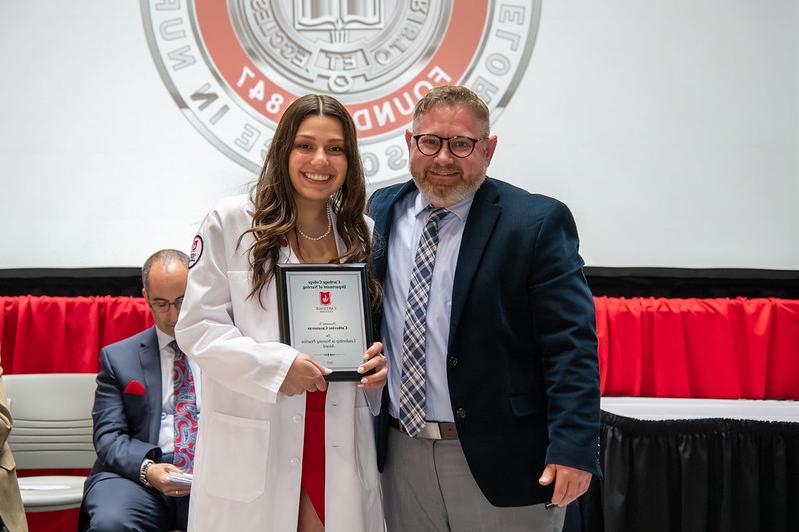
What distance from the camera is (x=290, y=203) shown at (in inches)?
73.3

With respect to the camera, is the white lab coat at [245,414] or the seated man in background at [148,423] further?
the seated man in background at [148,423]

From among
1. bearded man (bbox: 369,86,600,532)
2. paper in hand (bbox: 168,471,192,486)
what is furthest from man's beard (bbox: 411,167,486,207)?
paper in hand (bbox: 168,471,192,486)

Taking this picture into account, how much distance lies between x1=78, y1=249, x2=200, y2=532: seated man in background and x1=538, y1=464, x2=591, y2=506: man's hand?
1.33 meters

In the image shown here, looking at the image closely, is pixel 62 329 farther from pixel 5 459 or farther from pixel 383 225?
pixel 383 225

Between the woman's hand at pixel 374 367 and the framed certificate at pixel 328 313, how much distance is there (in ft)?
0.06

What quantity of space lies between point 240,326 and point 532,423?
2.46 ft

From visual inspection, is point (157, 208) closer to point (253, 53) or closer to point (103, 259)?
point (103, 259)

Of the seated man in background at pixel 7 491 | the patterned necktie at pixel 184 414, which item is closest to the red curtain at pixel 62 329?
the patterned necktie at pixel 184 414

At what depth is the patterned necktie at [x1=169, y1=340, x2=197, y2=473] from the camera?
272cm

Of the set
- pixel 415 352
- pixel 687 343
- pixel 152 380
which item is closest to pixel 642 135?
pixel 687 343

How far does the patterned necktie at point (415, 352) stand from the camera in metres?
1.87

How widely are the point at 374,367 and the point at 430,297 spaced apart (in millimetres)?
265

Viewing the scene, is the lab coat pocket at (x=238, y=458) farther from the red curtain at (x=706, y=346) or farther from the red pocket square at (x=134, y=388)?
the red curtain at (x=706, y=346)

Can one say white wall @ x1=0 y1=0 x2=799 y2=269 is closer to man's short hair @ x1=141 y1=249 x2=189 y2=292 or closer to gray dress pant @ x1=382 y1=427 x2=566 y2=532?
man's short hair @ x1=141 y1=249 x2=189 y2=292
